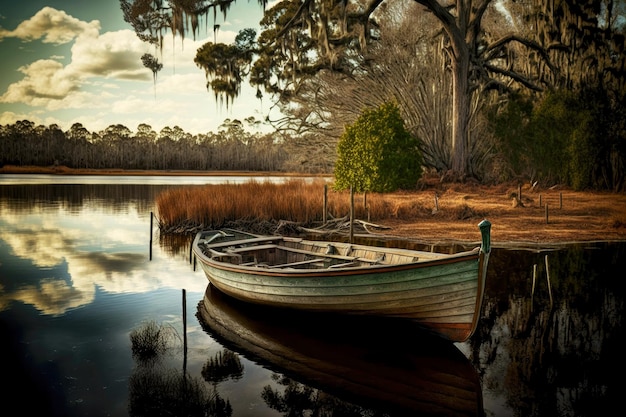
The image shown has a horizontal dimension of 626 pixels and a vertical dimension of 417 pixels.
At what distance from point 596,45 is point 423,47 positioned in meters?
11.5

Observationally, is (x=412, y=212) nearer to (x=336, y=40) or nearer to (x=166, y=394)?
(x=336, y=40)

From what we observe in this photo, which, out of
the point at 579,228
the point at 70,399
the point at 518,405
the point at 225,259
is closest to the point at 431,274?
the point at 518,405

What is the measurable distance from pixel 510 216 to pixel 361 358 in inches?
674

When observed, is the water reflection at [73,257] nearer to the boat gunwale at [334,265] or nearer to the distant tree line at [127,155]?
the boat gunwale at [334,265]

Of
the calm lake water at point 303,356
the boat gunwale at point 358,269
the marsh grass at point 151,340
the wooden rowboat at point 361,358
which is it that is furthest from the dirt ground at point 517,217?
the marsh grass at point 151,340

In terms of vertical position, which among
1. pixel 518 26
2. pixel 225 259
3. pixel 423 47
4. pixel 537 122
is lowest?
pixel 225 259

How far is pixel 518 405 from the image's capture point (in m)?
6.43

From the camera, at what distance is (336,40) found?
99.2 ft

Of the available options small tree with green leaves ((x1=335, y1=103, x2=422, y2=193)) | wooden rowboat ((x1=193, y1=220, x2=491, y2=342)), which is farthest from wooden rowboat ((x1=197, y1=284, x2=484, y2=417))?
small tree with green leaves ((x1=335, y1=103, x2=422, y2=193))

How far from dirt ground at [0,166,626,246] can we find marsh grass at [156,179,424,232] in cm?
96

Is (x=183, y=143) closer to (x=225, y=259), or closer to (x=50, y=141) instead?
(x=50, y=141)

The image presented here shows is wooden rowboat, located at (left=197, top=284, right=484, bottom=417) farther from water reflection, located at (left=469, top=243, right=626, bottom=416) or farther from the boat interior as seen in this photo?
the boat interior

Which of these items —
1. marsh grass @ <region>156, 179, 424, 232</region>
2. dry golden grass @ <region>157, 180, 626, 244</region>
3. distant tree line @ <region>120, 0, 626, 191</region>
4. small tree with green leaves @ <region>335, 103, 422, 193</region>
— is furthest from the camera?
distant tree line @ <region>120, 0, 626, 191</region>

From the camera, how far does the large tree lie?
90.5ft
